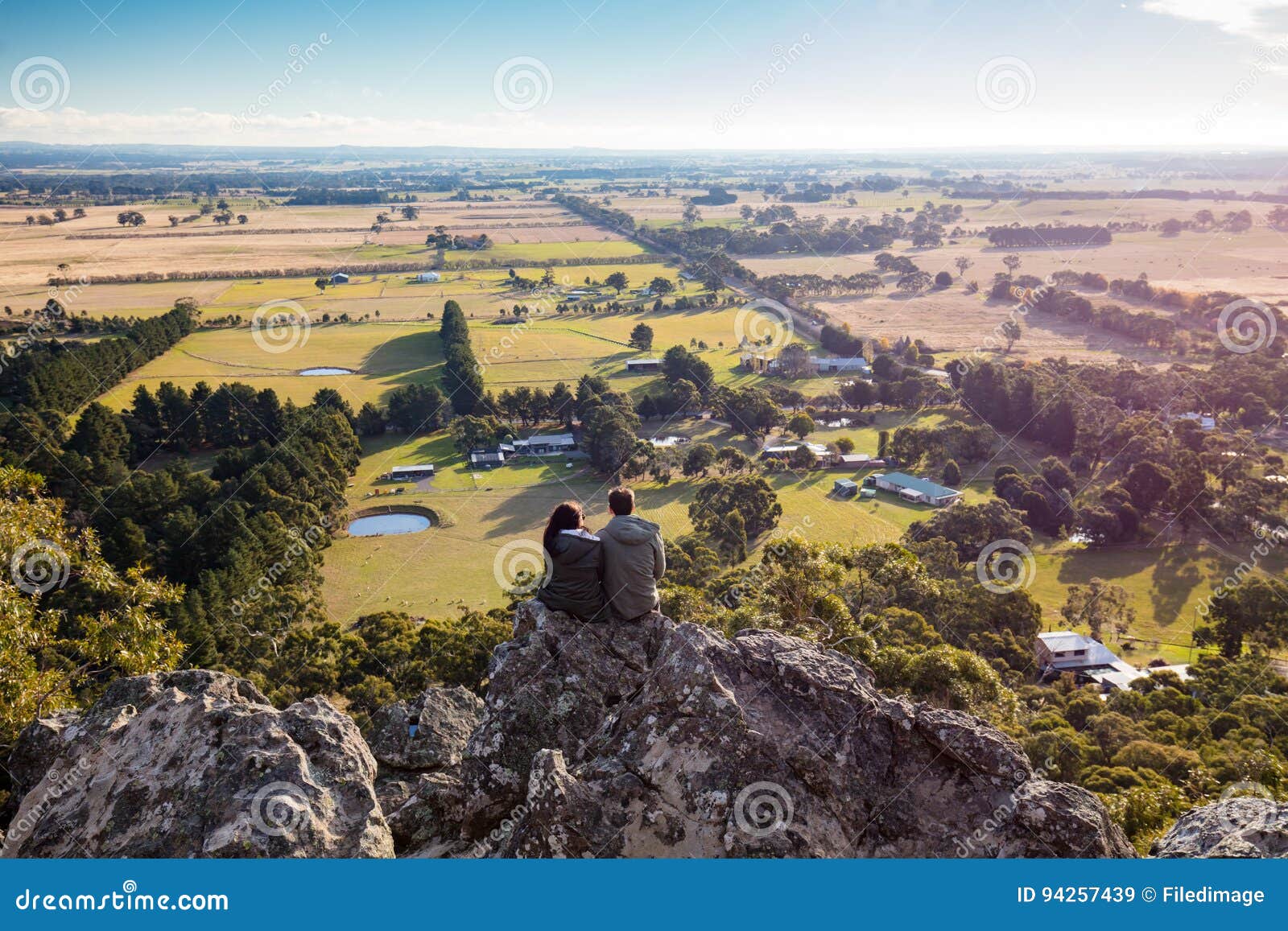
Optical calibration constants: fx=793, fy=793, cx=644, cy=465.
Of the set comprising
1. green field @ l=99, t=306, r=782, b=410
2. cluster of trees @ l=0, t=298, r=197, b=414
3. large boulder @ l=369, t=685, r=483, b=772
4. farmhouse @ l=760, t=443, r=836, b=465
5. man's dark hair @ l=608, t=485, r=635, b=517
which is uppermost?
man's dark hair @ l=608, t=485, r=635, b=517

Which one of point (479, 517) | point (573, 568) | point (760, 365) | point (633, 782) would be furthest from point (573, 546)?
point (760, 365)

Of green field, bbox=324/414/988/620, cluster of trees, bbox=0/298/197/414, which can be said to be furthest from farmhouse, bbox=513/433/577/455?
cluster of trees, bbox=0/298/197/414

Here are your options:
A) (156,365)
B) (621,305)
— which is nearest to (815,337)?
(621,305)

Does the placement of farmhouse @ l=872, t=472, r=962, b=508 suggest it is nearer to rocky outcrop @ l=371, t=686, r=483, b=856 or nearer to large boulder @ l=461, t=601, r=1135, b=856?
rocky outcrop @ l=371, t=686, r=483, b=856

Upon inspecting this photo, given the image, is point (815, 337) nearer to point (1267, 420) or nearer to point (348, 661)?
point (1267, 420)

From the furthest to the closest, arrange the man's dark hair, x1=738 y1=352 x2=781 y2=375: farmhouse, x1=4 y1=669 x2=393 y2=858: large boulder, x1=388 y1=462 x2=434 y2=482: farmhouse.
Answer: x1=738 y1=352 x2=781 y2=375: farmhouse, x1=388 y1=462 x2=434 y2=482: farmhouse, the man's dark hair, x1=4 y1=669 x2=393 y2=858: large boulder

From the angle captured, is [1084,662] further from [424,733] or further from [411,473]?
[411,473]

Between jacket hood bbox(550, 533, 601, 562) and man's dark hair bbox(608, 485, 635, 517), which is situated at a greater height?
man's dark hair bbox(608, 485, 635, 517)
